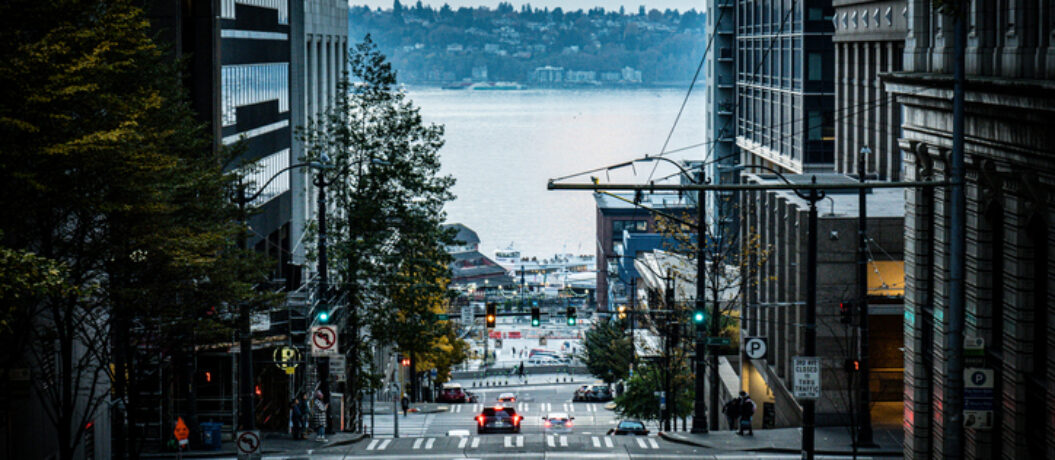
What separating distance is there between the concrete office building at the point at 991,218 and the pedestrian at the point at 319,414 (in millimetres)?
19708

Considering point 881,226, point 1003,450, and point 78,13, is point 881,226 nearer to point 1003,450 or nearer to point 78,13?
point 1003,450

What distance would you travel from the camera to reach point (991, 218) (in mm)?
24094

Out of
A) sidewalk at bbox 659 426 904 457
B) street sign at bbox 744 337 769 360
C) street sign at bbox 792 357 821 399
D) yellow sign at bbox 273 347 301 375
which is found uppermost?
street sign at bbox 792 357 821 399

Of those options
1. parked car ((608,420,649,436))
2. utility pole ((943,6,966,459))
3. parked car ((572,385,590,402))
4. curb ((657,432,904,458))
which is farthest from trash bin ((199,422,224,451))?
parked car ((572,385,590,402))

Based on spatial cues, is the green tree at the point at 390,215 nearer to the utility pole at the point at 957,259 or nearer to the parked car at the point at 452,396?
the parked car at the point at 452,396

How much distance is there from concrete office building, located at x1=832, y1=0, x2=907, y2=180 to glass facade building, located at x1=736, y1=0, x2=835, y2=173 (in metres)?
5.87

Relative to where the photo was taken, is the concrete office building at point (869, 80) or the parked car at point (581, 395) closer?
the concrete office building at point (869, 80)

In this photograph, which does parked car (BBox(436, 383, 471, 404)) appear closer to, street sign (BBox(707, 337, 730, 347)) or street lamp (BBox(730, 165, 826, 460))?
street sign (BBox(707, 337, 730, 347))

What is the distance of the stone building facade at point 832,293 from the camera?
4125 cm

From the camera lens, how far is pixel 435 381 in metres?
92.7

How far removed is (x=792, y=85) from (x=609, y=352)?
2118 centimetres

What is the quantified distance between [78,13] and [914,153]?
1798 cm

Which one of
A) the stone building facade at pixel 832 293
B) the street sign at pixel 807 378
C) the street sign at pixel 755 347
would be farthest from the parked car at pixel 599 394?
the street sign at pixel 807 378

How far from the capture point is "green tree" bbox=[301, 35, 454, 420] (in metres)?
52.0
